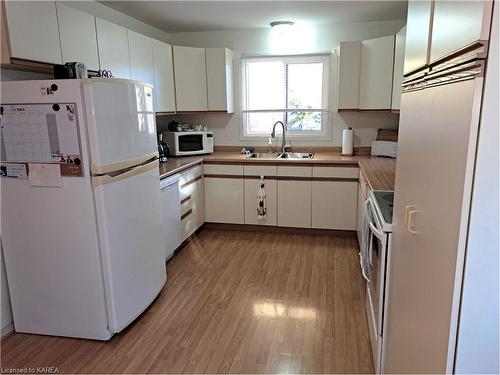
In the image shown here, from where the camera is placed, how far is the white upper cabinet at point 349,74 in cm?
369

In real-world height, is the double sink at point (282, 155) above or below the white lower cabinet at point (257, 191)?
above

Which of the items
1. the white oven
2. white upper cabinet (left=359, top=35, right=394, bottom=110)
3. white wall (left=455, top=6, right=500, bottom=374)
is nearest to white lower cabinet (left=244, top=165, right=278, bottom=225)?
white upper cabinet (left=359, top=35, right=394, bottom=110)

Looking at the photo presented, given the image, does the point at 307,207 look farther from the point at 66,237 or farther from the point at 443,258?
the point at 443,258

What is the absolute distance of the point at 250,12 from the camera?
3.37m

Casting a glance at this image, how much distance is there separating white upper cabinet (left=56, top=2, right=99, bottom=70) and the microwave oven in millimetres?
1422

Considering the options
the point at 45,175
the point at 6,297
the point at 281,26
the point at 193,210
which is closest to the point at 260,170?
the point at 193,210

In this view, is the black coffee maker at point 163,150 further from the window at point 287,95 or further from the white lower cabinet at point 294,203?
the white lower cabinet at point 294,203

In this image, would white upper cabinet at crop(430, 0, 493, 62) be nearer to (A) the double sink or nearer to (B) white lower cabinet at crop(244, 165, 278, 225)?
(B) white lower cabinet at crop(244, 165, 278, 225)

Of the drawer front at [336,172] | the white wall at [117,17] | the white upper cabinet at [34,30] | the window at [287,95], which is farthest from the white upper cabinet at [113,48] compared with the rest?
the drawer front at [336,172]

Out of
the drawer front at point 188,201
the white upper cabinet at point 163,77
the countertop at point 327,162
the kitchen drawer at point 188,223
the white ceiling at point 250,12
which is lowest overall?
the kitchen drawer at point 188,223

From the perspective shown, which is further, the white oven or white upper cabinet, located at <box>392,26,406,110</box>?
white upper cabinet, located at <box>392,26,406,110</box>

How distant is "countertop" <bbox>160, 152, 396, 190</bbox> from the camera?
9.29 feet

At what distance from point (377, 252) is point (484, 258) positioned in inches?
44.3

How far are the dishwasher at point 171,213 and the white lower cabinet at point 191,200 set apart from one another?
0.56ft
